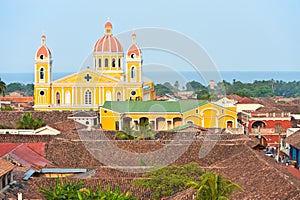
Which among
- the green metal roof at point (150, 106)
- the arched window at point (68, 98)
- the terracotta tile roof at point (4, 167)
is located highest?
the arched window at point (68, 98)

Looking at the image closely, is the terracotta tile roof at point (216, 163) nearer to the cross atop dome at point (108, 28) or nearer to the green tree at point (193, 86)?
the green tree at point (193, 86)

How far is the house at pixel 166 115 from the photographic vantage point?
49500 millimetres

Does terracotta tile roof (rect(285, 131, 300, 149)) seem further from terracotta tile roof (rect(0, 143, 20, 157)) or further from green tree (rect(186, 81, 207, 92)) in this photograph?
terracotta tile roof (rect(0, 143, 20, 157))

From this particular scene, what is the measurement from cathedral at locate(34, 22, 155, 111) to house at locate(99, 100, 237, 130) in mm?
7061

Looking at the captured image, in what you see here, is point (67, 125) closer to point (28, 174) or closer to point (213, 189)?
point (28, 174)

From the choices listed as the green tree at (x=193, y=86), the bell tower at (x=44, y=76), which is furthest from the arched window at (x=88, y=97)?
the green tree at (x=193, y=86)

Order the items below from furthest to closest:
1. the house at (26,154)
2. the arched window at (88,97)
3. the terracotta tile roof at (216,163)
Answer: the arched window at (88,97), the house at (26,154), the terracotta tile roof at (216,163)

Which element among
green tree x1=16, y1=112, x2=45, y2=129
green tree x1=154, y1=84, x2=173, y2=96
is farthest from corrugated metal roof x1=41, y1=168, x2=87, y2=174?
green tree x1=154, y1=84, x2=173, y2=96

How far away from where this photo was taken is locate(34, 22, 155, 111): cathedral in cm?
5950

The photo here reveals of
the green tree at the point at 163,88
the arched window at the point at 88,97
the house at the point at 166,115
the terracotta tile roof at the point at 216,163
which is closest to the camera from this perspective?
the terracotta tile roof at the point at 216,163

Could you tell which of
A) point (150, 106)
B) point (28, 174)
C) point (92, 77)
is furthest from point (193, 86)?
point (28, 174)

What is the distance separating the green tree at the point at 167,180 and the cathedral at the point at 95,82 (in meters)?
34.4

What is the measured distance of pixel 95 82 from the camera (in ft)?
195

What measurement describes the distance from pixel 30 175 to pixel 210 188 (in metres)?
8.78
